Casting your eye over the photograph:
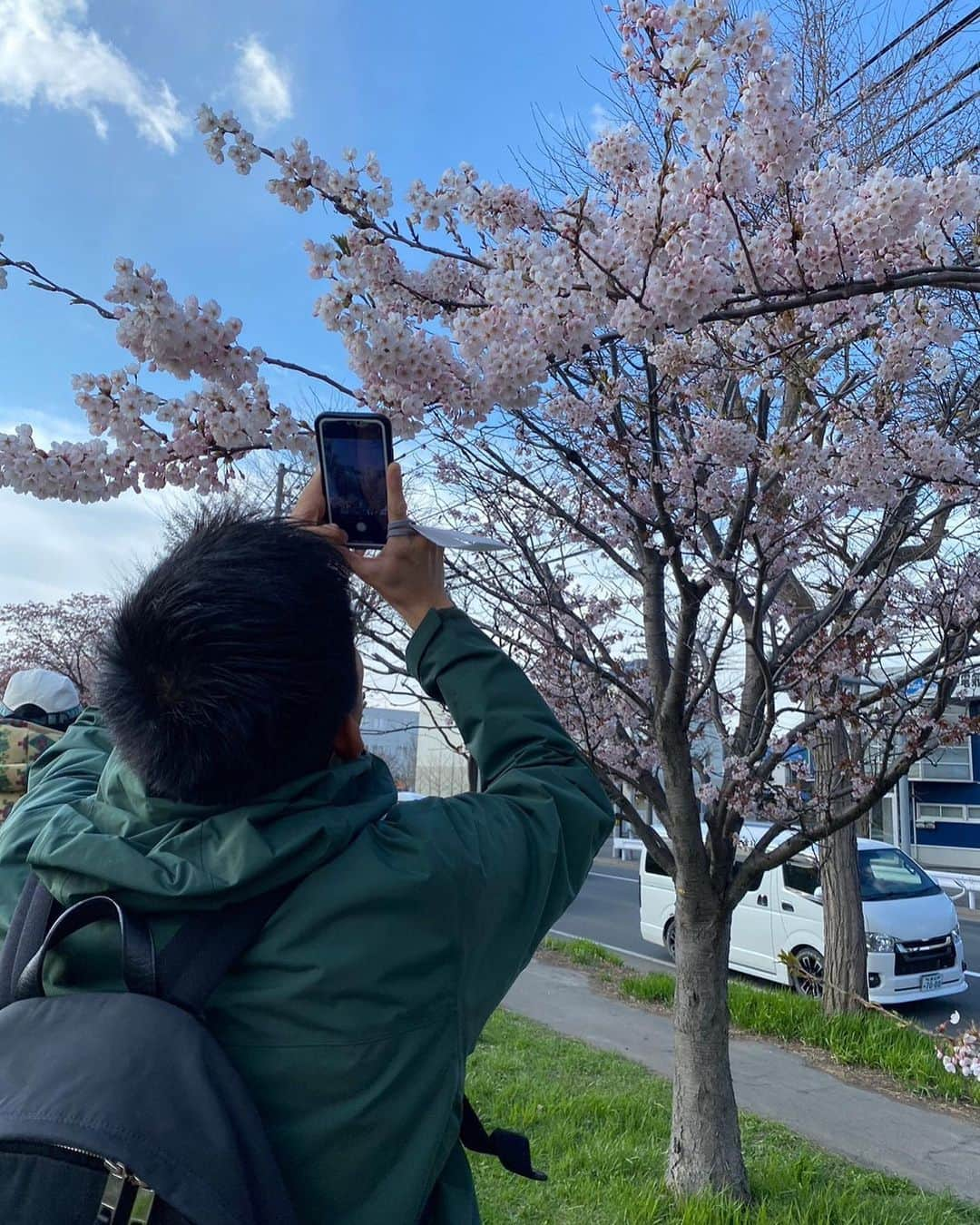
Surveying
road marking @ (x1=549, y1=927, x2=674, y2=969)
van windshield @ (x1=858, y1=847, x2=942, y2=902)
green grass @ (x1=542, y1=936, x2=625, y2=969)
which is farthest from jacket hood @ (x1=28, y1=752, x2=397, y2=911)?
road marking @ (x1=549, y1=927, x2=674, y2=969)

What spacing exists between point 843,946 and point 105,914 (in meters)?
7.84

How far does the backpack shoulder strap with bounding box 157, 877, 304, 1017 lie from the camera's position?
2.71 feet

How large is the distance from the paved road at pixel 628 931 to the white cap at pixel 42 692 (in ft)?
19.5

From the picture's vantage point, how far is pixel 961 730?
3504 mm

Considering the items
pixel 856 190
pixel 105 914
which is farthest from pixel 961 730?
pixel 105 914

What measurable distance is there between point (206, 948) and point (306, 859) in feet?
0.40

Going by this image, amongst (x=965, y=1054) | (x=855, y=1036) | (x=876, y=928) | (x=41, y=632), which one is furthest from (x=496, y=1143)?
(x=41, y=632)

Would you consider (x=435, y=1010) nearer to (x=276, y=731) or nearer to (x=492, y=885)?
(x=492, y=885)

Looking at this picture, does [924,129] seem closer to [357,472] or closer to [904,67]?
[904,67]

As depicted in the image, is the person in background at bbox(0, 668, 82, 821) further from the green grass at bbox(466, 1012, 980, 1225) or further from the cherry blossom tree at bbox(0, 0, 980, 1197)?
the green grass at bbox(466, 1012, 980, 1225)

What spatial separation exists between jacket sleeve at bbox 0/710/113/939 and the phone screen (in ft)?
1.44

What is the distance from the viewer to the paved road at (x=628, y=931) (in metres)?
8.70

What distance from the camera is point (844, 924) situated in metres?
7.50

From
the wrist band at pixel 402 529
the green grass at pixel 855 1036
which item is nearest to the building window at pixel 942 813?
the green grass at pixel 855 1036
